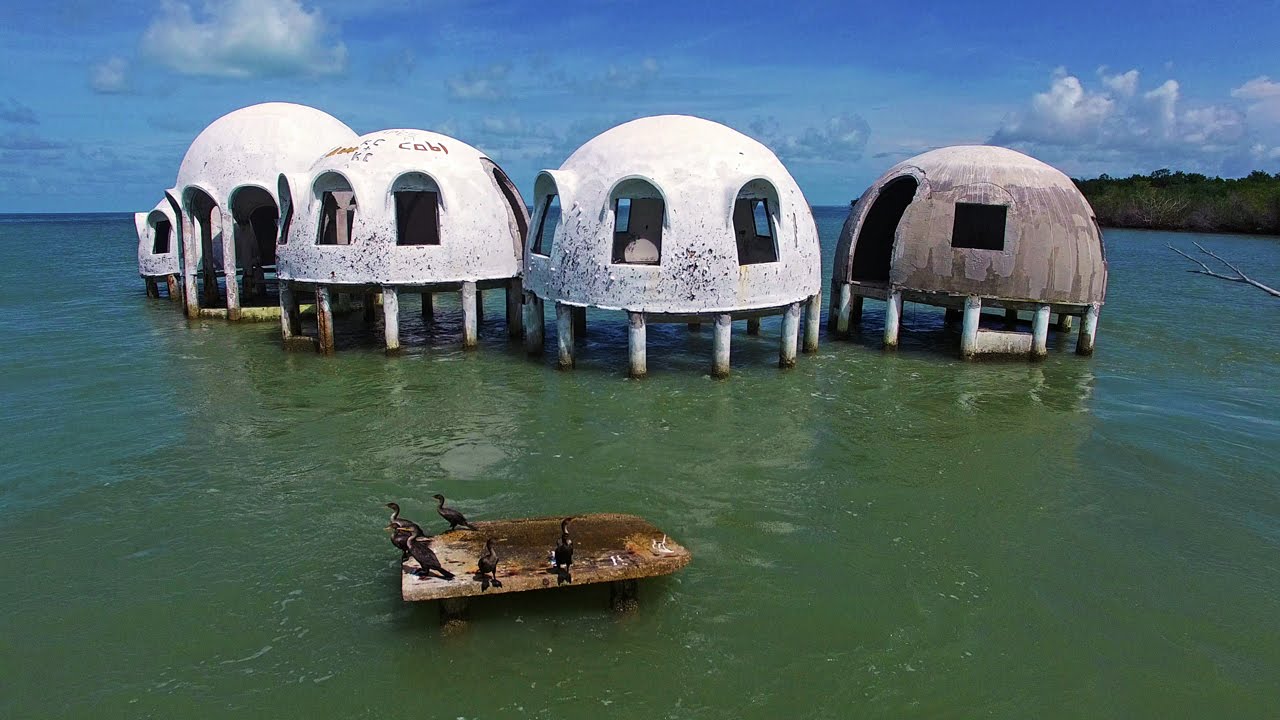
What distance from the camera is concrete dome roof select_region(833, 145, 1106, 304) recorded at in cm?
1988

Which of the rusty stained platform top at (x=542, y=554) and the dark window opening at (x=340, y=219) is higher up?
the dark window opening at (x=340, y=219)

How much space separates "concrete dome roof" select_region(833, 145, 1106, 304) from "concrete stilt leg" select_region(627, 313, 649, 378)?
7.24 m

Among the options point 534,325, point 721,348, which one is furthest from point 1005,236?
point 534,325

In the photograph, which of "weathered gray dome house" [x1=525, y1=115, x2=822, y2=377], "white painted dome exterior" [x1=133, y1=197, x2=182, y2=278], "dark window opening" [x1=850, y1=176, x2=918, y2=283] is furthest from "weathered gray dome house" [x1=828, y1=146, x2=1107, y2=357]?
"white painted dome exterior" [x1=133, y1=197, x2=182, y2=278]

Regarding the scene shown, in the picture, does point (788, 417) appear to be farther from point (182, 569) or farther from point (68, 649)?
point (68, 649)

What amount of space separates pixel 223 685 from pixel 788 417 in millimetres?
10988

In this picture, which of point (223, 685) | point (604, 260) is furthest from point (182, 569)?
point (604, 260)

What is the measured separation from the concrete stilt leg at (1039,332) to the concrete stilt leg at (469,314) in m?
14.1

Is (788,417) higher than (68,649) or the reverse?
higher

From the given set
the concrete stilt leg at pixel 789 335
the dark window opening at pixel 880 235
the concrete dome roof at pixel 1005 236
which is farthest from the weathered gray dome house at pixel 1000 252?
the dark window opening at pixel 880 235

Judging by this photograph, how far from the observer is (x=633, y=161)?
17.9 meters

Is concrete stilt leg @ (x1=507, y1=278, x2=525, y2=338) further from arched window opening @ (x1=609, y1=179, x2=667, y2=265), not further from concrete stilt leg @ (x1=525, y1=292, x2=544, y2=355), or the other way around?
arched window opening @ (x1=609, y1=179, x2=667, y2=265)

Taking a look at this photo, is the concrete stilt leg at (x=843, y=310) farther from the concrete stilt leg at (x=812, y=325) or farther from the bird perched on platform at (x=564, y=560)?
the bird perched on platform at (x=564, y=560)

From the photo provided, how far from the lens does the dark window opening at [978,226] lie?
2566cm
